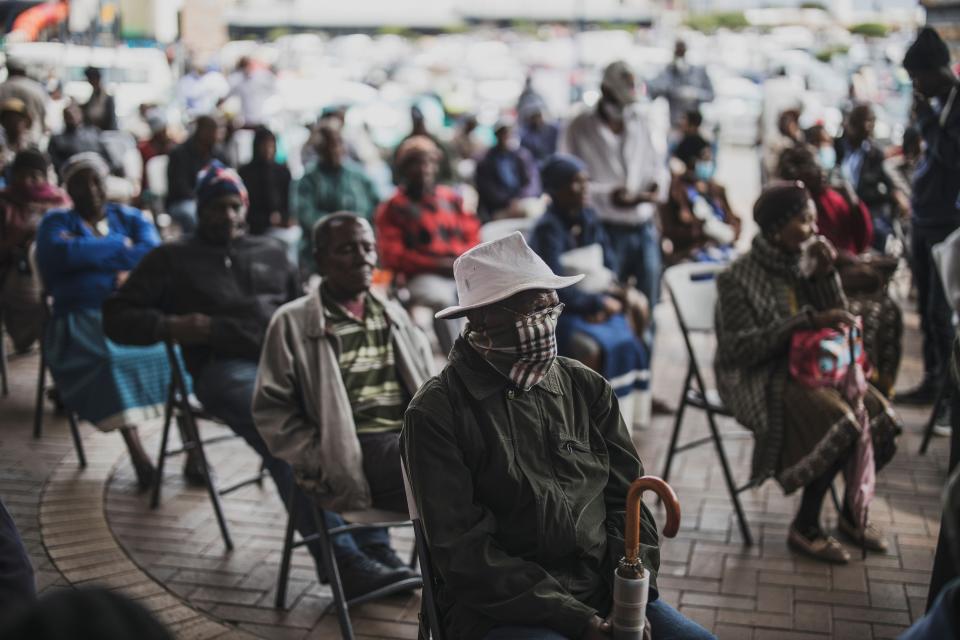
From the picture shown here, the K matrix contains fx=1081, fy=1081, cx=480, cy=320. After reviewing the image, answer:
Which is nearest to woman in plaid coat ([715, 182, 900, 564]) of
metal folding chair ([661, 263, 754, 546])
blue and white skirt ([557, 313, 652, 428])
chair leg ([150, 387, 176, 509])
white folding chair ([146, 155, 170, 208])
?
metal folding chair ([661, 263, 754, 546])

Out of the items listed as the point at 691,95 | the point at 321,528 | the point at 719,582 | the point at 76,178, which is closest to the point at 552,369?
the point at 321,528

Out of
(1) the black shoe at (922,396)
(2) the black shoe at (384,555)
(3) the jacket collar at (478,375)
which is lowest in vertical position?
(2) the black shoe at (384,555)

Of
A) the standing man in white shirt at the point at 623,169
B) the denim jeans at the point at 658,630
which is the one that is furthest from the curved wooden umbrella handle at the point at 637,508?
the standing man in white shirt at the point at 623,169

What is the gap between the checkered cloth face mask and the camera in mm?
2795

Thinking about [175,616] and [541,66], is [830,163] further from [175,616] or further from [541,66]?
[541,66]

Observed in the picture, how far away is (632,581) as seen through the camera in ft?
8.31

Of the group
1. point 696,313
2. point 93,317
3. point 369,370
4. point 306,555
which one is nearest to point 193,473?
point 93,317

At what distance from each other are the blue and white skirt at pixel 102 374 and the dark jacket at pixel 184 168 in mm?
3913

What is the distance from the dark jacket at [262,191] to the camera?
868 cm

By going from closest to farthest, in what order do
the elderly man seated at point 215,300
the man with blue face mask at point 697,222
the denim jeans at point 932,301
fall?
the elderly man seated at point 215,300 → the denim jeans at point 932,301 → the man with blue face mask at point 697,222

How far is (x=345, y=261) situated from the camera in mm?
4129

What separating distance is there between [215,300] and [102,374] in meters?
0.99

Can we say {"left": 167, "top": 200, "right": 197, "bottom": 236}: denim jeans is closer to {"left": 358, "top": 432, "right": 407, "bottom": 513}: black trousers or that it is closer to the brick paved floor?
the brick paved floor

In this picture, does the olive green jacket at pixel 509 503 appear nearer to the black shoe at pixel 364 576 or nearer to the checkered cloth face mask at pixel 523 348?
the checkered cloth face mask at pixel 523 348
